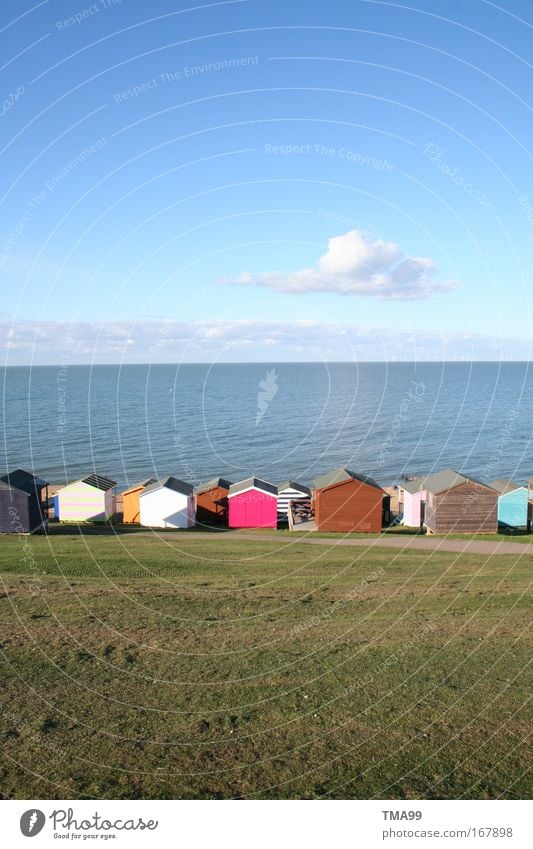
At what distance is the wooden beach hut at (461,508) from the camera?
45.2 metres

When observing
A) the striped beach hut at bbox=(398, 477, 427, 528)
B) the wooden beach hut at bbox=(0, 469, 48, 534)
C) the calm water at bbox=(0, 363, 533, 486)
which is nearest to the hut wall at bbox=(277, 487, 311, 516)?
the striped beach hut at bbox=(398, 477, 427, 528)

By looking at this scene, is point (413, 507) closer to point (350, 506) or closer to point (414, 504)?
point (414, 504)

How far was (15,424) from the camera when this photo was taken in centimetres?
12988

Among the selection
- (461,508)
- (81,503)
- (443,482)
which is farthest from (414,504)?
(81,503)

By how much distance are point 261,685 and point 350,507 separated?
3077 centimetres

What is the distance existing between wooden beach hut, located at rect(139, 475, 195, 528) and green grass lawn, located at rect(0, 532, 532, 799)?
21205mm

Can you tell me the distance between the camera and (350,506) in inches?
1838

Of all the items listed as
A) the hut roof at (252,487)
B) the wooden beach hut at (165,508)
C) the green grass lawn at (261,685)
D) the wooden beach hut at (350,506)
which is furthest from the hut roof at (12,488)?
the wooden beach hut at (350,506)

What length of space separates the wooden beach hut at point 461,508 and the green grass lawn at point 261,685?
16851 mm

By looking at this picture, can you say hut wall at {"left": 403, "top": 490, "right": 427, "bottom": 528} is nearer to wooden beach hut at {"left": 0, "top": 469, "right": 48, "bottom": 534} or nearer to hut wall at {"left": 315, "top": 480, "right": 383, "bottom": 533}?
hut wall at {"left": 315, "top": 480, "right": 383, "bottom": 533}

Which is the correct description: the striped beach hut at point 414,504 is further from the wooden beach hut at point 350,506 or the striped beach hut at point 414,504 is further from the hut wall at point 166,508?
the hut wall at point 166,508

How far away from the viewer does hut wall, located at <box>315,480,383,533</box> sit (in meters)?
46.7

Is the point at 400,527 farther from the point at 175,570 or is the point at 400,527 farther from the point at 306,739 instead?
the point at 306,739
